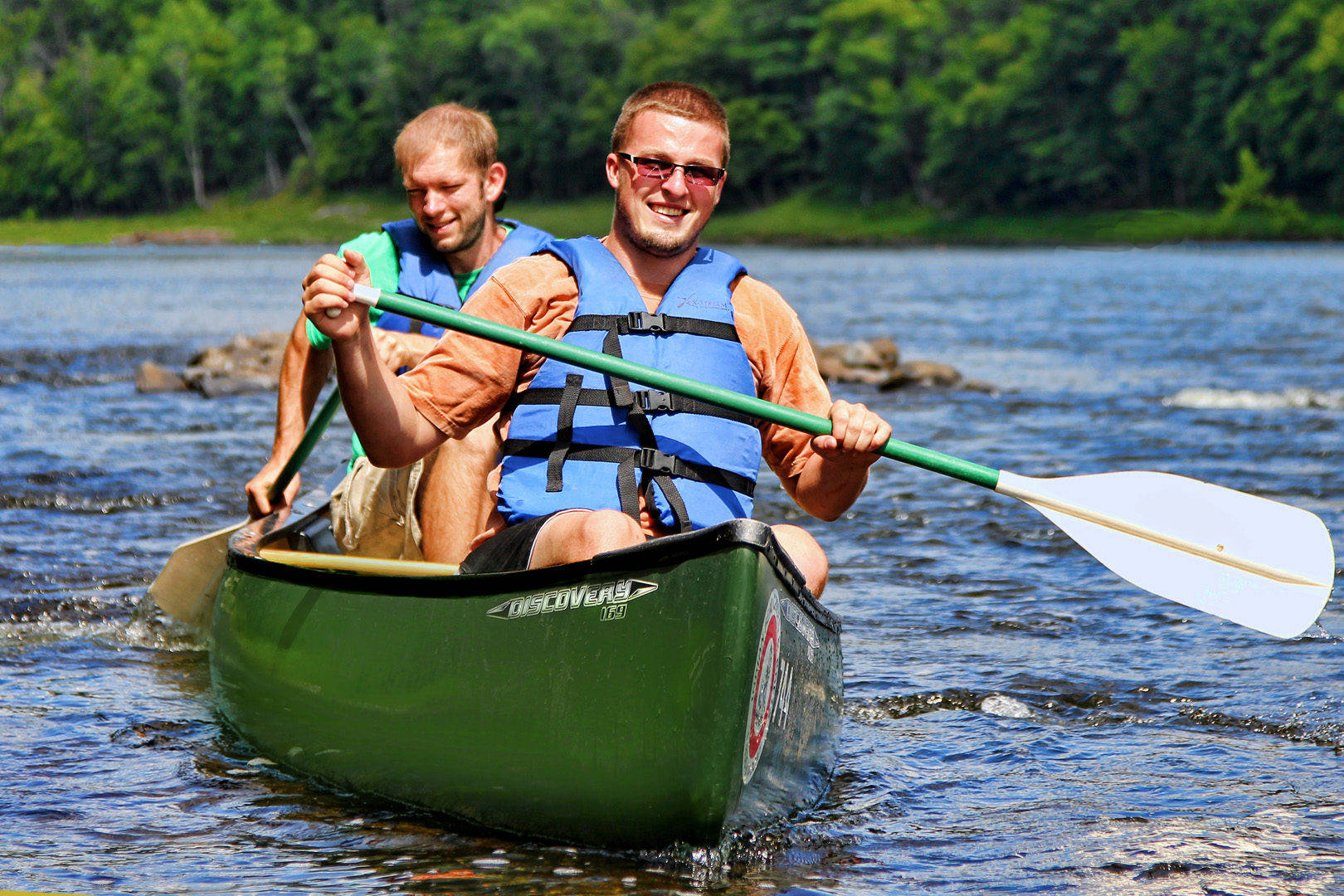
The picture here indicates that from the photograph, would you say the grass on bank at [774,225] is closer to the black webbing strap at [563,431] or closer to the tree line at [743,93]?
the tree line at [743,93]

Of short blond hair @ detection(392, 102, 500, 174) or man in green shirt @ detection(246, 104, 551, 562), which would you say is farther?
short blond hair @ detection(392, 102, 500, 174)

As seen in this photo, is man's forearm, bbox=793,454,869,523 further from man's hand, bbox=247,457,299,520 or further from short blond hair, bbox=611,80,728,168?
man's hand, bbox=247,457,299,520

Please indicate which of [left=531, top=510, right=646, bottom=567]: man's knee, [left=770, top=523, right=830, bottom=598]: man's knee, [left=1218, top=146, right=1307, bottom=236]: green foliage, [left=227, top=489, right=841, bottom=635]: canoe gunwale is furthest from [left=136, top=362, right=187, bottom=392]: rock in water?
[left=1218, top=146, right=1307, bottom=236]: green foliage

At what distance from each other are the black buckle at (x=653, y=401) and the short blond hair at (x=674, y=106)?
0.56 m

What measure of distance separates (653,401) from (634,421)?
0.20ft

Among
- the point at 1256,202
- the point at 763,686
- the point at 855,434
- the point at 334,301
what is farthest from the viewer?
the point at 1256,202

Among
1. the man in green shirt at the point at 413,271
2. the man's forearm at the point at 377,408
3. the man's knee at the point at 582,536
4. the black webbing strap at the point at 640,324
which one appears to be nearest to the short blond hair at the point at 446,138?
the man in green shirt at the point at 413,271

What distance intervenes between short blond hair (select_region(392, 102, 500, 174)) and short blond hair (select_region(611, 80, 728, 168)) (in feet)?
3.77

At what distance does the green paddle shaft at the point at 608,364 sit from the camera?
3.24 m

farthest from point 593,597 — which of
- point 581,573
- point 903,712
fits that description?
point 903,712

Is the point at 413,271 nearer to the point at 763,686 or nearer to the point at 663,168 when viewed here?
the point at 663,168

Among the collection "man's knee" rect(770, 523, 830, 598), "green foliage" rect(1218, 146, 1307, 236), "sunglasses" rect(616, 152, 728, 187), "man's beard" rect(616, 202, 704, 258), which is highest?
"green foliage" rect(1218, 146, 1307, 236)

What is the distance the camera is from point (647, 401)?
3379 mm

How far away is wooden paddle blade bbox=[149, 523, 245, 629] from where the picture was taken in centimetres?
508
